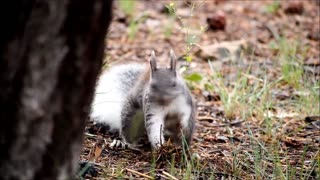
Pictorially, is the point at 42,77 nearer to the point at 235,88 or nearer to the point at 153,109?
the point at 153,109

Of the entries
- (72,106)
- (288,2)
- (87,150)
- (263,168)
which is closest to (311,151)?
(263,168)

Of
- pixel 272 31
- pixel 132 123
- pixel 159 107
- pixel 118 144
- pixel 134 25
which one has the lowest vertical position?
pixel 118 144

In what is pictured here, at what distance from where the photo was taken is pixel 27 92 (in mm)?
1616

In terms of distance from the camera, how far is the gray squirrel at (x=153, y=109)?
3385mm

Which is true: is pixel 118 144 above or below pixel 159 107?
below

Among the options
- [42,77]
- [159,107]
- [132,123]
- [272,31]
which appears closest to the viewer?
[42,77]

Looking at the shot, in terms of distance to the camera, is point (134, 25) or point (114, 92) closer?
point (114, 92)

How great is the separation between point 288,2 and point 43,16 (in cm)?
648

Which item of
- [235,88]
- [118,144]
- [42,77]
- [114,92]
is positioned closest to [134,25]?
[235,88]

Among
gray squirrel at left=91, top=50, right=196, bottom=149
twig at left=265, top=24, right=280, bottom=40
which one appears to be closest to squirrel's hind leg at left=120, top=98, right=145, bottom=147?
gray squirrel at left=91, top=50, right=196, bottom=149

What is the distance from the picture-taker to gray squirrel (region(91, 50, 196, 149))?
338 centimetres

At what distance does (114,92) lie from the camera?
407 centimetres

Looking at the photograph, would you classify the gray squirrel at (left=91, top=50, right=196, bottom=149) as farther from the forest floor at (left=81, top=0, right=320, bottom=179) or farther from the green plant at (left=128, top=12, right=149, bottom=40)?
the green plant at (left=128, top=12, right=149, bottom=40)

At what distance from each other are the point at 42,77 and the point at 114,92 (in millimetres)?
2455
